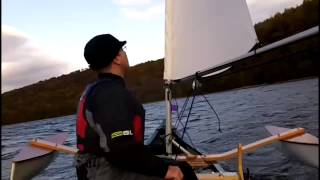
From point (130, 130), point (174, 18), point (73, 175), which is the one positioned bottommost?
point (73, 175)

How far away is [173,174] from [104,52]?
115cm

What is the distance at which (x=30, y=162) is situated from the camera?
681 cm

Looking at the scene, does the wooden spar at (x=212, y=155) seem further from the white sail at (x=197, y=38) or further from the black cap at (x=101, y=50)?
the black cap at (x=101, y=50)

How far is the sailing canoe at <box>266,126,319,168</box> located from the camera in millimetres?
5223

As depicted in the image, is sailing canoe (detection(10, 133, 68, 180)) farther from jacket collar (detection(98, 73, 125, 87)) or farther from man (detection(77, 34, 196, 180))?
jacket collar (detection(98, 73, 125, 87))

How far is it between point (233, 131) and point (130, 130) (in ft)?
60.3

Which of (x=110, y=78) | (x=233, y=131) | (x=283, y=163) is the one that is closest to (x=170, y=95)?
(x=110, y=78)

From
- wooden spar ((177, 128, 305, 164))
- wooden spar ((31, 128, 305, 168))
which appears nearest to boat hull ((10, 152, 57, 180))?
wooden spar ((31, 128, 305, 168))

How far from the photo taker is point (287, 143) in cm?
601

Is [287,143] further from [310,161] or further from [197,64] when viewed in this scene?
[197,64]

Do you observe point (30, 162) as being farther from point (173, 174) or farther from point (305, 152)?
point (305, 152)

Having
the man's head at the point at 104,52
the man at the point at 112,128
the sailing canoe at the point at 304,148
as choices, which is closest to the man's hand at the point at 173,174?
the man at the point at 112,128

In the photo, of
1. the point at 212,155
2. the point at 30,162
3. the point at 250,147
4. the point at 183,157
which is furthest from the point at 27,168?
the point at 250,147

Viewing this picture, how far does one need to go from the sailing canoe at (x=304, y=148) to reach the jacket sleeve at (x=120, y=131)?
280cm
